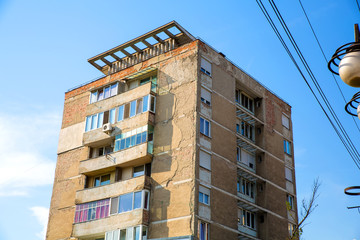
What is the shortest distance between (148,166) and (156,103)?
4.69 metres

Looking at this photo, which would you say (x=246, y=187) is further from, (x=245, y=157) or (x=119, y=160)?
(x=119, y=160)

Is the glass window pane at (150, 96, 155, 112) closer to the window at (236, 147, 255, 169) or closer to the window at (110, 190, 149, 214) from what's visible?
the window at (110, 190, 149, 214)

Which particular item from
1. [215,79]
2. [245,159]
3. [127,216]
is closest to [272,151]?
[245,159]

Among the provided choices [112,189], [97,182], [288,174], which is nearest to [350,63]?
[112,189]

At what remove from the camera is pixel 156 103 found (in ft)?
116

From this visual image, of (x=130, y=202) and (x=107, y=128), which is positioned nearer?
(x=130, y=202)

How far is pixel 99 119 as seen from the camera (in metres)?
37.7

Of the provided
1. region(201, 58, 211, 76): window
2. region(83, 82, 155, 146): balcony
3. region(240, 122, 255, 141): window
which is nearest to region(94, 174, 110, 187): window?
region(83, 82, 155, 146): balcony

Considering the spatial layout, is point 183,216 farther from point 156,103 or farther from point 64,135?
point 64,135

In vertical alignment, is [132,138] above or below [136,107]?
below

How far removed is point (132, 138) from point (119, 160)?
181 centimetres

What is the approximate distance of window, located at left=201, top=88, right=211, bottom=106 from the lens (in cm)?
3400

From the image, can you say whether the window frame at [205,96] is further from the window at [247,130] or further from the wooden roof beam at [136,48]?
the wooden roof beam at [136,48]

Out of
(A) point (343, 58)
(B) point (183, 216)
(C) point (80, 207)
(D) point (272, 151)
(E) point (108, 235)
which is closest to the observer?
(A) point (343, 58)
